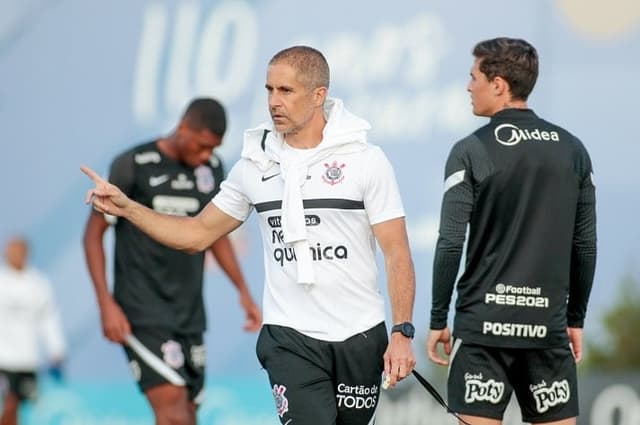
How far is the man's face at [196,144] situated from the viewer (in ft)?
29.3

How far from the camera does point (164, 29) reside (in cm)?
1402

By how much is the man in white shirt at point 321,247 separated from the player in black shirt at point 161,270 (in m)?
2.25

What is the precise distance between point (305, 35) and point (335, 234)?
6939 mm

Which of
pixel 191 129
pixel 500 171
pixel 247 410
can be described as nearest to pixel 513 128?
pixel 500 171

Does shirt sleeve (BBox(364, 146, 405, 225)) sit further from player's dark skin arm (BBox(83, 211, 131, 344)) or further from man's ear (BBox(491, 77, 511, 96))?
player's dark skin arm (BBox(83, 211, 131, 344))

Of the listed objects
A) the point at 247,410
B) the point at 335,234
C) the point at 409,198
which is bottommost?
the point at 247,410

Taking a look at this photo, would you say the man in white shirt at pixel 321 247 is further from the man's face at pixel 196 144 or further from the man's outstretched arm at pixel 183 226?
the man's face at pixel 196 144

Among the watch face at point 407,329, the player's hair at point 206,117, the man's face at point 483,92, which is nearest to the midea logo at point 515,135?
the man's face at point 483,92

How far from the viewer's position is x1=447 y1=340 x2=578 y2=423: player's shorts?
23.1 feet

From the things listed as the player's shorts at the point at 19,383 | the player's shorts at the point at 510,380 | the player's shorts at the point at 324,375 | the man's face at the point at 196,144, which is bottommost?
the player's shorts at the point at 19,383

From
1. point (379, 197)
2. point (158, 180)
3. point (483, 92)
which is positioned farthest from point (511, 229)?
point (158, 180)

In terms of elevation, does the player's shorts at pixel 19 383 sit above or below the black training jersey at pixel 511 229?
below

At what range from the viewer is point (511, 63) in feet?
23.1

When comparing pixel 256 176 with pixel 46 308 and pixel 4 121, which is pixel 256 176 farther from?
pixel 4 121
